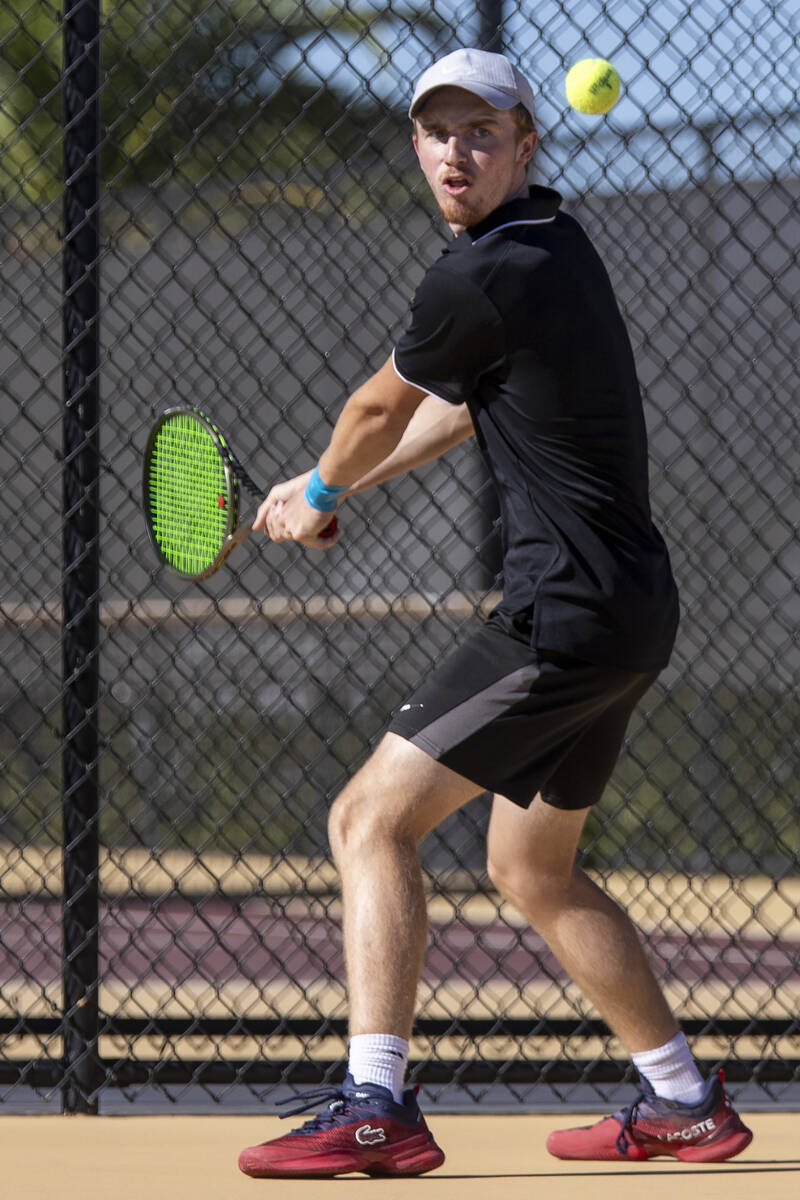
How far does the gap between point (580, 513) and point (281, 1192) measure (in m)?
1.15

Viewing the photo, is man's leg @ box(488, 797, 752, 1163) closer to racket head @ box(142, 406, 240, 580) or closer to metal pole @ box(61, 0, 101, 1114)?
racket head @ box(142, 406, 240, 580)

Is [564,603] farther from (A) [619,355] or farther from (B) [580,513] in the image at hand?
(A) [619,355]

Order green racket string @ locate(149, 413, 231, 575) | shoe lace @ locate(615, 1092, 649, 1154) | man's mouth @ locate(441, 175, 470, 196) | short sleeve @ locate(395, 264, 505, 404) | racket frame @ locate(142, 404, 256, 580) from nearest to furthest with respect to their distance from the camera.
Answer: short sleeve @ locate(395, 264, 505, 404)
man's mouth @ locate(441, 175, 470, 196)
shoe lace @ locate(615, 1092, 649, 1154)
racket frame @ locate(142, 404, 256, 580)
green racket string @ locate(149, 413, 231, 575)

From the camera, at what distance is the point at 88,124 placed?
10.7 feet

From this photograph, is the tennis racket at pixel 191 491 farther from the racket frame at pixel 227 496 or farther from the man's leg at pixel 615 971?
the man's leg at pixel 615 971

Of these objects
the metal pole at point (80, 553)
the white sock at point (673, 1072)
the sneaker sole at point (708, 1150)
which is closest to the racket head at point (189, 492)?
the metal pole at point (80, 553)

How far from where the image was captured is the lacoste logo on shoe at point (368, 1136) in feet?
8.21

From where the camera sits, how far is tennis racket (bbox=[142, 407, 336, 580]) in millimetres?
3033

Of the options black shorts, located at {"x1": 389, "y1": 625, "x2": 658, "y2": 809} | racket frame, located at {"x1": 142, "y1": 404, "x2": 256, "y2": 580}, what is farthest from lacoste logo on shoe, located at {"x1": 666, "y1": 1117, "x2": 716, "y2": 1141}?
racket frame, located at {"x1": 142, "y1": 404, "x2": 256, "y2": 580}


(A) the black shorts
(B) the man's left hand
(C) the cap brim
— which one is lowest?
(A) the black shorts

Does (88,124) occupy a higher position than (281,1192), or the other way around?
(88,124)

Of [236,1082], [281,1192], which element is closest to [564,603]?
[281,1192]

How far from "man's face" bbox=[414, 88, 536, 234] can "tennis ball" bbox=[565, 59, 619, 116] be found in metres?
0.77

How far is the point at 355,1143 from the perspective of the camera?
2.50m
